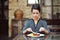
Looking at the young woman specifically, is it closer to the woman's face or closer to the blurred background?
the woman's face

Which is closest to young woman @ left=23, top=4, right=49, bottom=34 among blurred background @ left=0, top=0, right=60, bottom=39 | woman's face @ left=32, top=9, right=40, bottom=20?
woman's face @ left=32, top=9, right=40, bottom=20

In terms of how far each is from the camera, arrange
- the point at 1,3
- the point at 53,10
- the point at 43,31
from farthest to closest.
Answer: the point at 1,3, the point at 53,10, the point at 43,31

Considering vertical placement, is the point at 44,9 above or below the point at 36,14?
below

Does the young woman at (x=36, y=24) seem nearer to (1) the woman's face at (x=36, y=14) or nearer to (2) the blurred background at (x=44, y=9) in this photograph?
(1) the woman's face at (x=36, y=14)

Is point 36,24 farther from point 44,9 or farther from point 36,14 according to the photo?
point 44,9

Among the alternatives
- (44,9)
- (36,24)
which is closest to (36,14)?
(36,24)

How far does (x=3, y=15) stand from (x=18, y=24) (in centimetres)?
83

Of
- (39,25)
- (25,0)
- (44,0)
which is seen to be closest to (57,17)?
(44,0)

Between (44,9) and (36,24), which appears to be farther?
(44,9)

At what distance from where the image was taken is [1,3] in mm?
5973

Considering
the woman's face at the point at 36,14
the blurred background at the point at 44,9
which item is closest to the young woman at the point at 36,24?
the woman's face at the point at 36,14

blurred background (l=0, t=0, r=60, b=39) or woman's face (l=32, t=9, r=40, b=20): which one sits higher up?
woman's face (l=32, t=9, r=40, b=20)

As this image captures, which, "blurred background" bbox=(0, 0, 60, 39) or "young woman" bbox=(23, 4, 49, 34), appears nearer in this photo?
"young woman" bbox=(23, 4, 49, 34)

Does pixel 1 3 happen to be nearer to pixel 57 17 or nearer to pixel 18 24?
pixel 18 24
